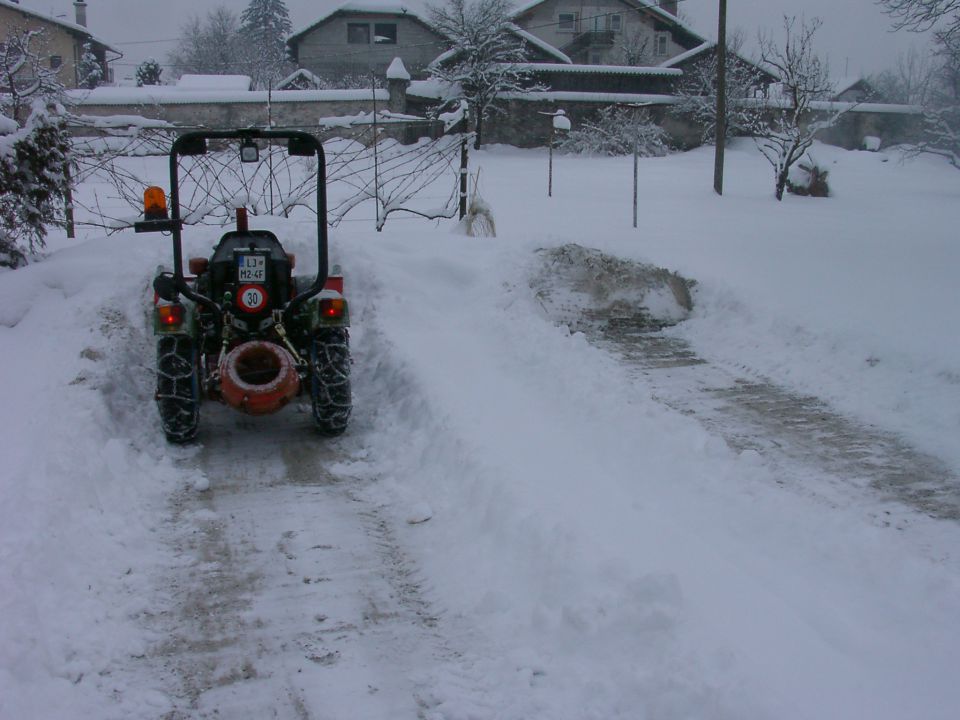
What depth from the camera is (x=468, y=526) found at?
467 cm

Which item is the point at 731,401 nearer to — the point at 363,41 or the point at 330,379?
the point at 330,379

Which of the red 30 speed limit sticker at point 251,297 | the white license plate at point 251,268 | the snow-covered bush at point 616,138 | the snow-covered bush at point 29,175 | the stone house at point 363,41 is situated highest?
the stone house at point 363,41

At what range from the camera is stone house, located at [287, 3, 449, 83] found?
48.4m

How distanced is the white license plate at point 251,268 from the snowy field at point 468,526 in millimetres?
1142

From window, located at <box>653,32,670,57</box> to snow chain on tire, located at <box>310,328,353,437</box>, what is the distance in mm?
48512

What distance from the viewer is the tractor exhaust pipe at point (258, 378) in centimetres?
557

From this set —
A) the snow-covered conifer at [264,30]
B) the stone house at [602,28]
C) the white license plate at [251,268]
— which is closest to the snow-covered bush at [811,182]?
the white license plate at [251,268]

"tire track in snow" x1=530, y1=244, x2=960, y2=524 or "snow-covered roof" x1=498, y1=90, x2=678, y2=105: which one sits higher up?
"snow-covered roof" x1=498, y1=90, x2=678, y2=105

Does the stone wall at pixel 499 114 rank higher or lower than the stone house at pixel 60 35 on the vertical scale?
lower

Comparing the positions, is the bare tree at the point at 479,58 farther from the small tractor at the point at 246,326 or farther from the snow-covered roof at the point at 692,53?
the small tractor at the point at 246,326

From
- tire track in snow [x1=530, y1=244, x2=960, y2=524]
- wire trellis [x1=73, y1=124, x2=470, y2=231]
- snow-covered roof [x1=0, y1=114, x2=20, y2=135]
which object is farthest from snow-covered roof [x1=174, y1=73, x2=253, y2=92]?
tire track in snow [x1=530, y1=244, x2=960, y2=524]

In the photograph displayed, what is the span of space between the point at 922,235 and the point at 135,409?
13137 mm

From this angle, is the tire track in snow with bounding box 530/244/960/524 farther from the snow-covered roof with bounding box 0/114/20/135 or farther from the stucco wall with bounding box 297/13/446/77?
→ the stucco wall with bounding box 297/13/446/77

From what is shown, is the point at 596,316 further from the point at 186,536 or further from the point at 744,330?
the point at 186,536
